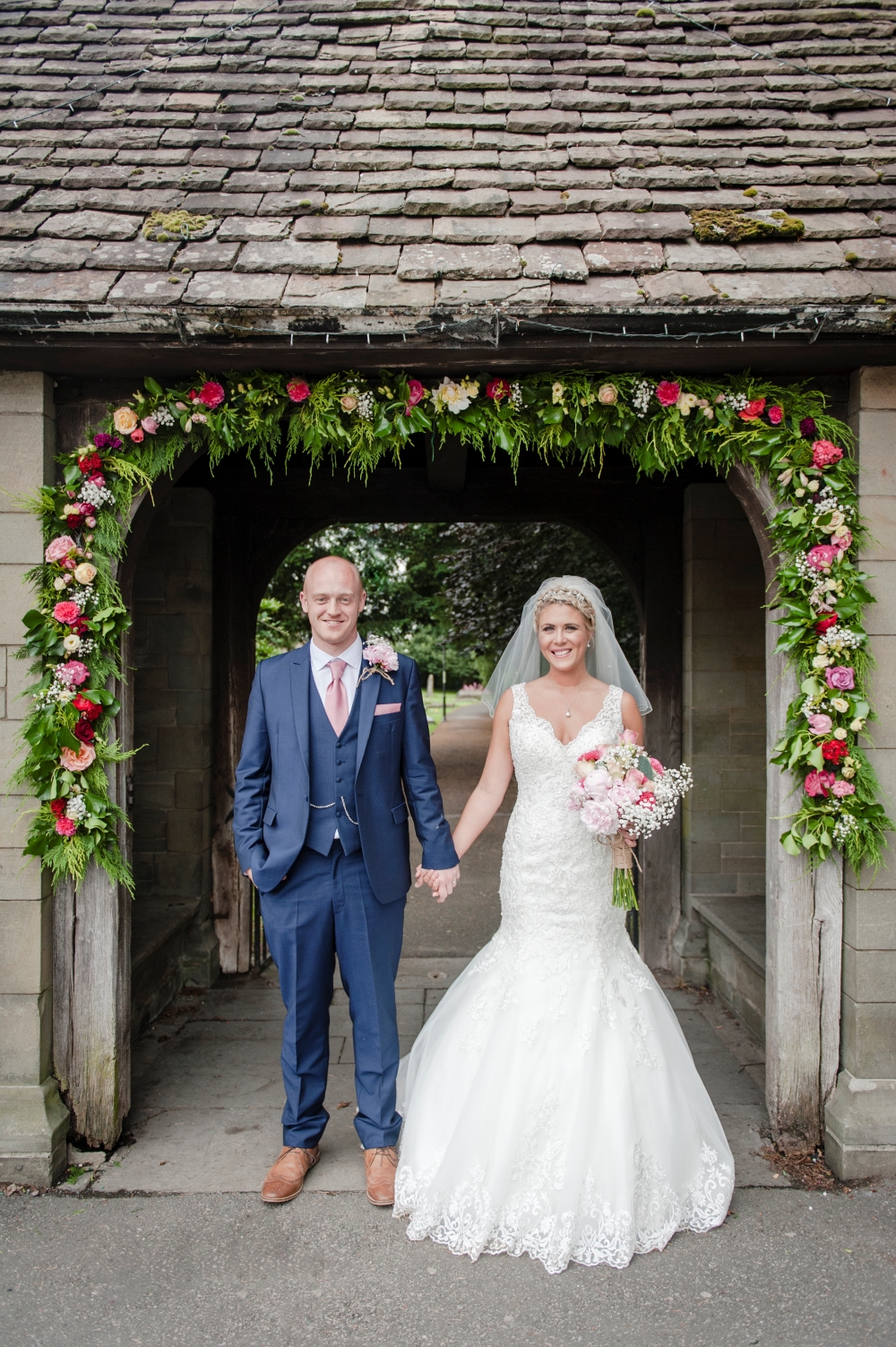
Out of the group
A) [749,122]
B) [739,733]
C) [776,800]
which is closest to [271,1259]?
[776,800]

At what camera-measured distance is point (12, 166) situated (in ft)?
12.4

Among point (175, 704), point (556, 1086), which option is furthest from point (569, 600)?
point (175, 704)

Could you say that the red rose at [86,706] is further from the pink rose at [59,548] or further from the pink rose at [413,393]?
the pink rose at [413,393]

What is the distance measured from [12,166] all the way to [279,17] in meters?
1.84

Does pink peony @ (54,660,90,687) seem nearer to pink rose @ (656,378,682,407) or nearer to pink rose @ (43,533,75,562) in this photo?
pink rose @ (43,533,75,562)

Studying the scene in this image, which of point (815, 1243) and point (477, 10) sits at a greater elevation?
point (477, 10)

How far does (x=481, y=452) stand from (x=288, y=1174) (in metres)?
2.93

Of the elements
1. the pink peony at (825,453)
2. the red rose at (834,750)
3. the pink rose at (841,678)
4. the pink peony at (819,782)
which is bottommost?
Answer: the pink peony at (819,782)

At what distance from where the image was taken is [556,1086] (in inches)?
119

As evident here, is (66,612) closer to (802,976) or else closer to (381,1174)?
(381,1174)

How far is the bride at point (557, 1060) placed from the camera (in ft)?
9.69

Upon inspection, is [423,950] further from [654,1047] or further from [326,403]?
[326,403]

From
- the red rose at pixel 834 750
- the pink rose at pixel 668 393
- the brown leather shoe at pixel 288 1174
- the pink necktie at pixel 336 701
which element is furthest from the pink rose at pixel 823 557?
the brown leather shoe at pixel 288 1174

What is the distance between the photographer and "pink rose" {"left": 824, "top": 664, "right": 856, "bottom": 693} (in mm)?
3383
